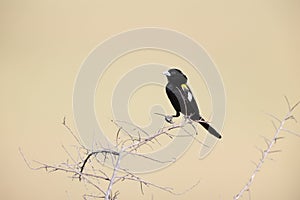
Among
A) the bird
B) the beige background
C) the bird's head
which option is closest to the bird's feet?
the bird

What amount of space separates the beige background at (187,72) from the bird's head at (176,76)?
70 mm

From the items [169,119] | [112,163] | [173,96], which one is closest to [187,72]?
[173,96]

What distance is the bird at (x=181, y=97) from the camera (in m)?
2.76

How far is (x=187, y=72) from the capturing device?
2.81 meters

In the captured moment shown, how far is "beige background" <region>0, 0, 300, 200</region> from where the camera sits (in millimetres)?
2785

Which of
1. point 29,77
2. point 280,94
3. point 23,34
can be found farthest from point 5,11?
point 280,94

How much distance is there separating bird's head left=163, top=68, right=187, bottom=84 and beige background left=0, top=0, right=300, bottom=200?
70 mm

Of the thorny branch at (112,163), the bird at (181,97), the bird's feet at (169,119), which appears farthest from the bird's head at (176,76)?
the thorny branch at (112,163)

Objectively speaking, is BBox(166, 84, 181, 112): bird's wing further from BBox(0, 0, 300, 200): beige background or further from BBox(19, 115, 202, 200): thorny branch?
BBox(19, 115, 202, 200): thorny branch

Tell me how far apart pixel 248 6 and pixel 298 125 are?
889 mm

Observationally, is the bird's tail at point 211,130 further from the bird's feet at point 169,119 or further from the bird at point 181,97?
the bird's feet at point 169,119

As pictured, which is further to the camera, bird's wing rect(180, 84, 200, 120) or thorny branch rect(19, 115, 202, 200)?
bird's wing rect(180, 84, 200, 120)

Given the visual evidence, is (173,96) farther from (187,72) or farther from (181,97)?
(187,72)

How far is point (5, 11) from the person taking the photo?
112 inches
